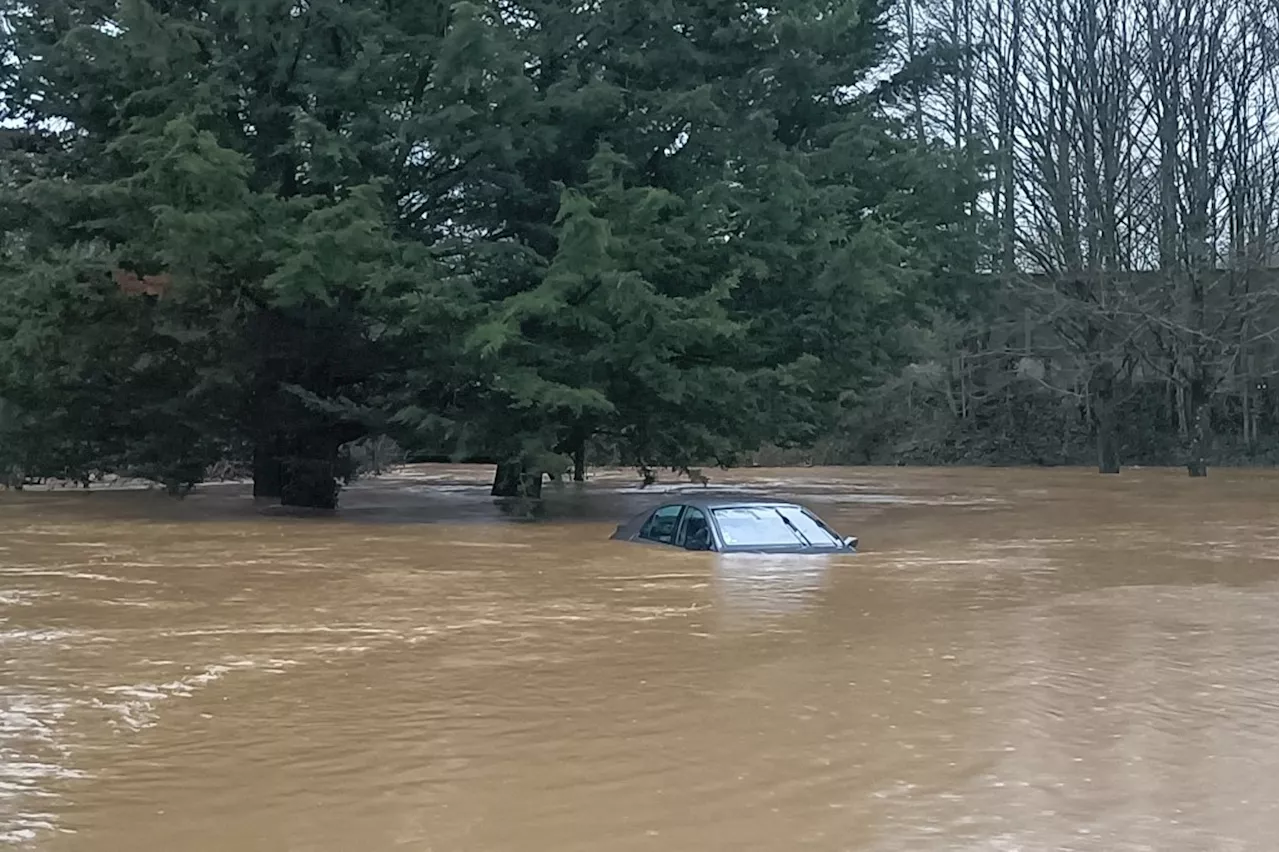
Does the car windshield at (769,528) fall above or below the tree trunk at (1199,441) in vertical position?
below

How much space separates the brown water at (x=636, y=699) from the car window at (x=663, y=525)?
0.60m

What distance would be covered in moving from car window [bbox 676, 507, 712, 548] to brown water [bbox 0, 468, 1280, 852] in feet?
0.94

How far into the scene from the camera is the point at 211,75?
23406 mm

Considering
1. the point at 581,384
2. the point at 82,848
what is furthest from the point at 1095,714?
the point at 581,384

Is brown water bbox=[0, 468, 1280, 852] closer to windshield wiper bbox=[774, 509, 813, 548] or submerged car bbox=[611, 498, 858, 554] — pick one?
submerged car bbox=[611, 498, 858, 554]

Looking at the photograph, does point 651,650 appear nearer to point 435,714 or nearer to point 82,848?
point 435,714

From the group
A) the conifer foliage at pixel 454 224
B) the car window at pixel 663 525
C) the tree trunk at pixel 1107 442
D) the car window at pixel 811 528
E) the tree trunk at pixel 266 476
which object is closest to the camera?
the car window at pixel 811 528

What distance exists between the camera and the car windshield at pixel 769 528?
1744 cm

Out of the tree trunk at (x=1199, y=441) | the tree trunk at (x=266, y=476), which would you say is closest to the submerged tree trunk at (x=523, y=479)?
the tree trunk at (x=266, y=476)

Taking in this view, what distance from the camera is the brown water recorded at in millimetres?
6859

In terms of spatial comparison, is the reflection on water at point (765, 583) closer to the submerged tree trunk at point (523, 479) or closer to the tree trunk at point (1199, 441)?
the submerged tree trunk at point (523, 479)

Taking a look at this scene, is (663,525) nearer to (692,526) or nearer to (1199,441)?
(692,526)

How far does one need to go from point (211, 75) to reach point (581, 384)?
755 cm

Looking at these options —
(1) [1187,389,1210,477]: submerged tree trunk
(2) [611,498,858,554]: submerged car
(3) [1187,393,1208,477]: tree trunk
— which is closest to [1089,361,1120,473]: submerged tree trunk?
(1) [1187,389,1210,477]: submerged tree trunk
